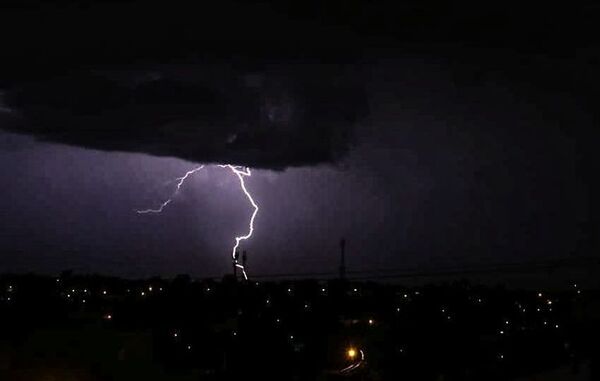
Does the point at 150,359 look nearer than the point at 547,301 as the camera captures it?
Yes

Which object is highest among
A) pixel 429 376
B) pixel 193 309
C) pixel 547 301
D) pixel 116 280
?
pixel 116 280

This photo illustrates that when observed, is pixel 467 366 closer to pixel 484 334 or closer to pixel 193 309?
pixel 484 334

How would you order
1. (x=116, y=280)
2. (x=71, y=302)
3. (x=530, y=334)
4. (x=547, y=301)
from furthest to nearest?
(x=116, y=280)
(x=547, y=301)
(x=71, y=302)
(x=530, y=334)

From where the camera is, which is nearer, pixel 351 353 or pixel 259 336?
pixel 259 336

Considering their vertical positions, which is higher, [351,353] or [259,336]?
[351,353]

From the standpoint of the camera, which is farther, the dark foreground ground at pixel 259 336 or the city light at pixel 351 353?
the city light at pixel 351 353

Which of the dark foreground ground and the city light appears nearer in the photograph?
the dark foreground ground

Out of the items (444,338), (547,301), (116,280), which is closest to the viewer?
(444,338)

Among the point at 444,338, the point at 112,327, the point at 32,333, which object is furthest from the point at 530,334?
the point at 32,333
